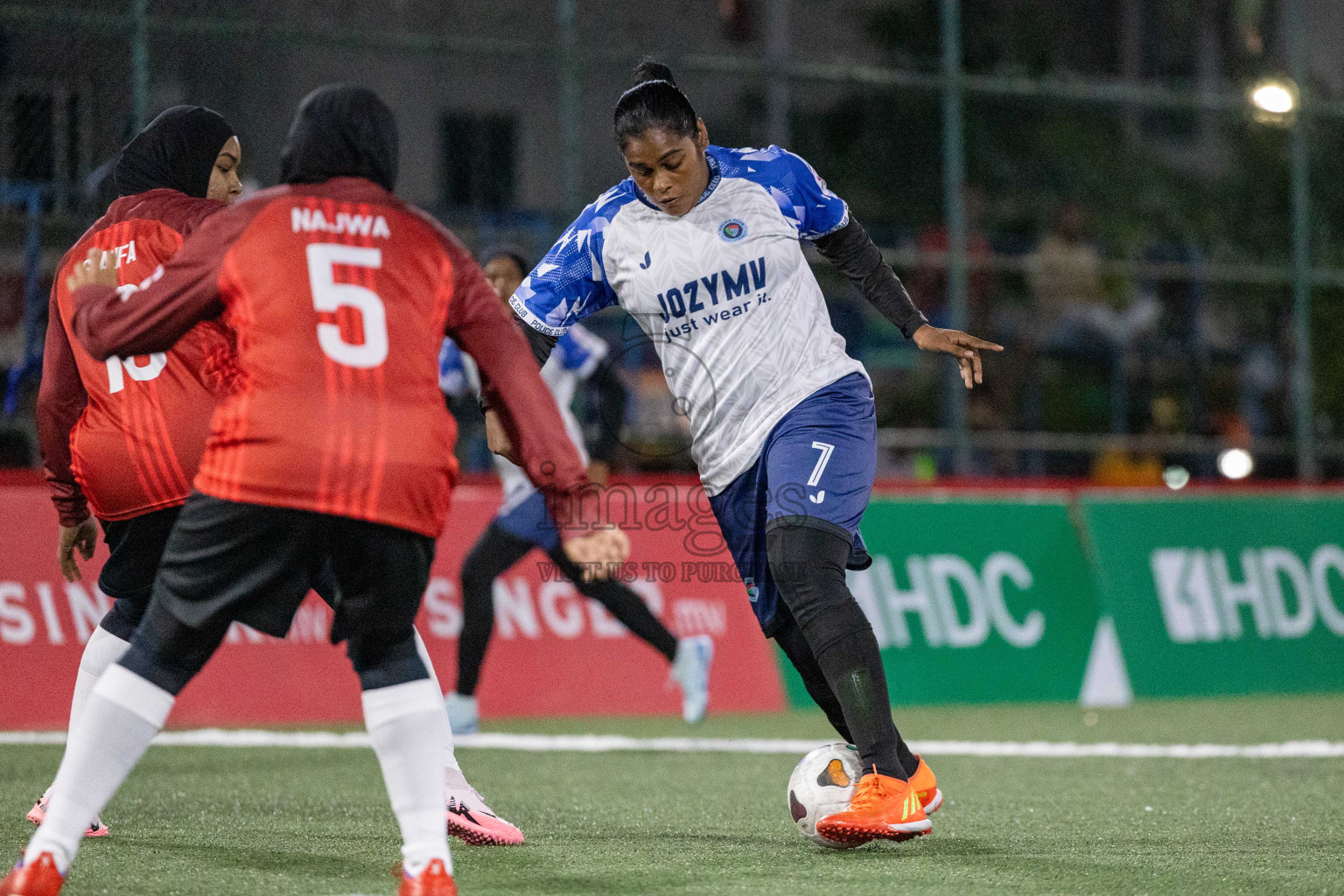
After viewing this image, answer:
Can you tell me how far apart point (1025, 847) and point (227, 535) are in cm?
248

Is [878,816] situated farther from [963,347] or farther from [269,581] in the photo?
[269,581]

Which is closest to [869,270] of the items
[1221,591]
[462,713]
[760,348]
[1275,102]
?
[760,348]

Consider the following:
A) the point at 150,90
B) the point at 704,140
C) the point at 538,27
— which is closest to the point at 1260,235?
the point at 538,27

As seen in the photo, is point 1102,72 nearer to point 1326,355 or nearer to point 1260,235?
point 1260,235

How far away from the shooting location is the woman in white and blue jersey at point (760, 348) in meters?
4.65

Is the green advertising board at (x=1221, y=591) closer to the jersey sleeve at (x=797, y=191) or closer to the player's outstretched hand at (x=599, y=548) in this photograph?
the jersey sleeve at (x=797, y=191)

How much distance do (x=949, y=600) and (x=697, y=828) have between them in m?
4.91

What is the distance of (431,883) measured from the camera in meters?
3.47

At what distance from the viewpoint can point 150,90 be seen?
375 inches

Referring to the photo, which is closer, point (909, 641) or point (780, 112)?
point (909, 641)

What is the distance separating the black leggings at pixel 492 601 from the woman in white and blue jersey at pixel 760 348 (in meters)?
3.10

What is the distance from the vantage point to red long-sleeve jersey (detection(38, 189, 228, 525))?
454cm

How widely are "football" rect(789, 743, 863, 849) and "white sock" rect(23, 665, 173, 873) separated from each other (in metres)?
1.91

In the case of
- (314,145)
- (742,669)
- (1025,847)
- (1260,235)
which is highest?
(314,145)
